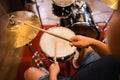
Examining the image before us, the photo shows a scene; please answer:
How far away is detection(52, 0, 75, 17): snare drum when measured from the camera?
1.80 metres

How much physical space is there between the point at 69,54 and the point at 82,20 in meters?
0.48

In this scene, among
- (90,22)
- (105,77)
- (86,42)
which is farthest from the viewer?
(90,22)

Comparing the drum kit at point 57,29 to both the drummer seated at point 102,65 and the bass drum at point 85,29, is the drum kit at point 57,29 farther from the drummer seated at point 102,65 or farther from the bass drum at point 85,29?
the drummer seated at point 102,65

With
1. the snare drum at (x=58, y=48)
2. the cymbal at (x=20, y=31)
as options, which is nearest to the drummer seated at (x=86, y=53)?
the snare drum at (x=58, y=48)

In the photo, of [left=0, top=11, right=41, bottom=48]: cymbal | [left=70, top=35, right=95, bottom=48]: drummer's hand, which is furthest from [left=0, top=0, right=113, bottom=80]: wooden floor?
[left=70, top=35, right=95, bottom=48]: drummer's hand

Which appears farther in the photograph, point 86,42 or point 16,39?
point 16,39

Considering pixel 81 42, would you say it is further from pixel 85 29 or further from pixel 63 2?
pixel 63 2

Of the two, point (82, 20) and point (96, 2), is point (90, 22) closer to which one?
point (82, 20)

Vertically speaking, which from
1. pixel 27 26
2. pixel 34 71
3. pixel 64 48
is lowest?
pixel 34 71

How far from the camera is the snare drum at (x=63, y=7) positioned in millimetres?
1799

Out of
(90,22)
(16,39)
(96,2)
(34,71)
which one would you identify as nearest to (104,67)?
(34,71)

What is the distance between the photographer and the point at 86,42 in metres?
1.18

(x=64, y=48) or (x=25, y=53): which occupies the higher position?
(x=64, y=48)

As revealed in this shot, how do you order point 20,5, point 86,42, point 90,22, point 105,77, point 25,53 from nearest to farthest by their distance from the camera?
point 105,77
point 86,42
point 90,22
point 25,53
point 20,5
